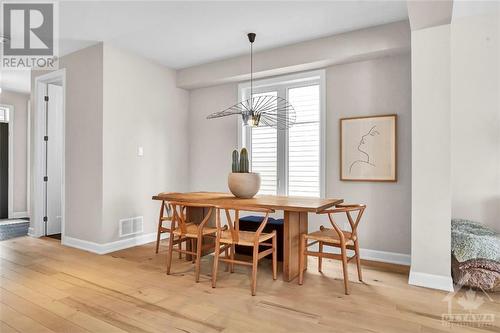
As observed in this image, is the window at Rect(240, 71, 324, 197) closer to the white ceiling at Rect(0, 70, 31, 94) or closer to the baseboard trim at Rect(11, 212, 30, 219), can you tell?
the white ceiling at Rect(0, 70, 31, 94)

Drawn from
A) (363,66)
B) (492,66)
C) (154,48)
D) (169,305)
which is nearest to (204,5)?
(154,48)

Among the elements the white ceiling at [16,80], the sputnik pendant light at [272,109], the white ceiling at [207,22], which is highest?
the white ceiling at [207,22]

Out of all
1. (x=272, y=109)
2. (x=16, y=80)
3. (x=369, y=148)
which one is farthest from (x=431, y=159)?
(x=16, y=80)

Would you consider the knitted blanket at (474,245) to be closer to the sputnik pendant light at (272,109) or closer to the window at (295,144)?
the window at (295,144)

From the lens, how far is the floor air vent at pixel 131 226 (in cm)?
421

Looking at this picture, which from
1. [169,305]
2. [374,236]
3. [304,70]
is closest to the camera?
[169,305]

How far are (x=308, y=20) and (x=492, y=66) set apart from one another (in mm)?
2004

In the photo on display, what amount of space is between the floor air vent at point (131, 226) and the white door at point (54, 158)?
1.60 meters

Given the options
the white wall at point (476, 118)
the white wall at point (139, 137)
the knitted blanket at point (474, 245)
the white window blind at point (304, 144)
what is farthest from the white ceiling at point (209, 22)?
the knitted blanket at point (474, 245)

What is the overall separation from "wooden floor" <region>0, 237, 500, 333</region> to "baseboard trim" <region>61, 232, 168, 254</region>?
19.5 inches

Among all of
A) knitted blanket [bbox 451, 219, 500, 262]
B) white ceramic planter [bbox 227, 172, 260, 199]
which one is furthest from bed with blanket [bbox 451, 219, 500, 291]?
white ceramic planter [bbox 227, 172, 260, 199]

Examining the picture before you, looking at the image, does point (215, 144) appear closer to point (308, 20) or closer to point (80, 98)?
point (80, 98)

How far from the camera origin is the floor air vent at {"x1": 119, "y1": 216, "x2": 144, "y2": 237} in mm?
4212

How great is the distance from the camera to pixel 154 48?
165 inches
